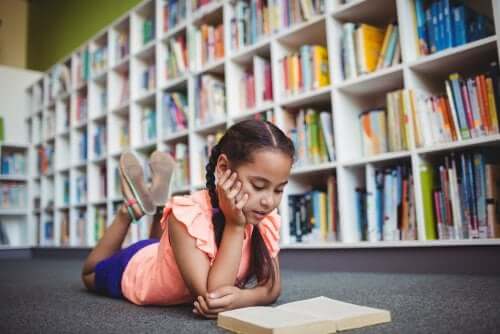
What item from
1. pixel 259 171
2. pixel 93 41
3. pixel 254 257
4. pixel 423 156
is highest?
pixel 93 41

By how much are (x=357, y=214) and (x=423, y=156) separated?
0.44m

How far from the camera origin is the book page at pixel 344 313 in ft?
2.72

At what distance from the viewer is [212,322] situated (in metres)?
0.94

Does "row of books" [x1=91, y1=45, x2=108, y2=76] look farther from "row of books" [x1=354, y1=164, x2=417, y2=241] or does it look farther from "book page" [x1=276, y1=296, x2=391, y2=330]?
"book page" [x1=276, y1=296, x2=391, y2=330]

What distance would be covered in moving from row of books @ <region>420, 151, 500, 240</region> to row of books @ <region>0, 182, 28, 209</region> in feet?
14.0

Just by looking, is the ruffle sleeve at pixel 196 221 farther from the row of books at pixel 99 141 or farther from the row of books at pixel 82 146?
the row of books at pixel 82 146

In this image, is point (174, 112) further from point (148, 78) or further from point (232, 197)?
point (232, 197)

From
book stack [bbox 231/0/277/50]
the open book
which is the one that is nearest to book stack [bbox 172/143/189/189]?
book stack [bbox 231/0/277/50]

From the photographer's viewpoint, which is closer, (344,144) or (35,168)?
(344,144)

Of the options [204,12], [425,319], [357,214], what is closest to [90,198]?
[204,12]

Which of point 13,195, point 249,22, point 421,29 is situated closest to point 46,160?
point 13,195

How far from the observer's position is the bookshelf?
1.98 meters

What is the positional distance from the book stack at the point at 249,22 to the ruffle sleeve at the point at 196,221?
67.3 inches

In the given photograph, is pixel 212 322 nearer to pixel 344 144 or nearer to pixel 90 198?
pixel 344 144
